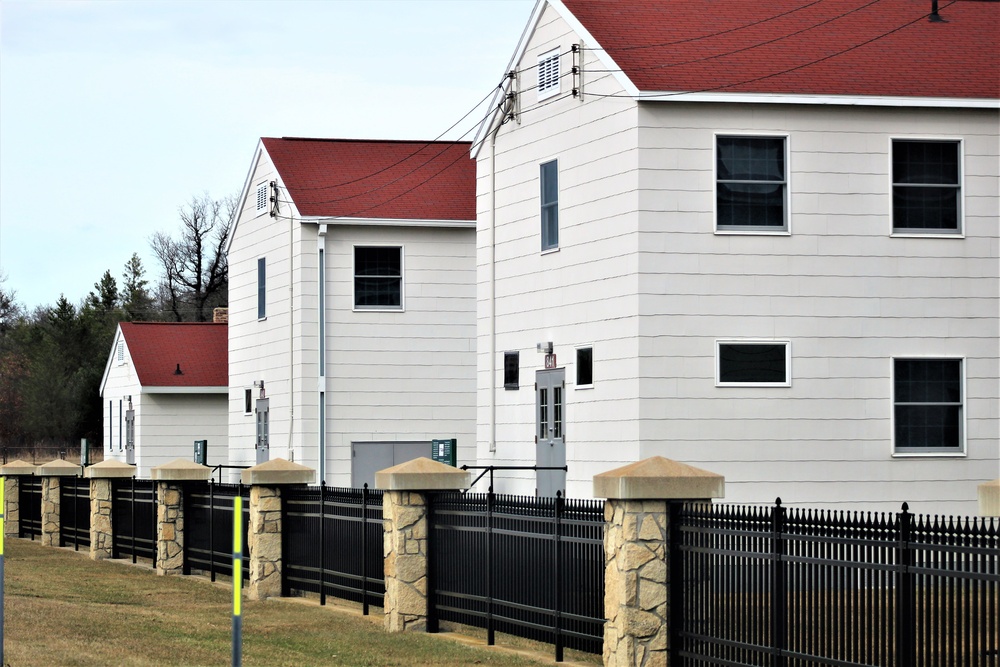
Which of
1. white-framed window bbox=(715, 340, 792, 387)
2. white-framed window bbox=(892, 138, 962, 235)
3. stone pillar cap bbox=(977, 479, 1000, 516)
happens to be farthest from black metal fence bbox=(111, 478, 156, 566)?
stone pillar cap bbox=(977, 479, 1000, 516)

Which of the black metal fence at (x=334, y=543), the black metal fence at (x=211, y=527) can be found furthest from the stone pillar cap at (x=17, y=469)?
the black metal fence at (x=334, y=543)

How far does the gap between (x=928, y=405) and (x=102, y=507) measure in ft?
46.9

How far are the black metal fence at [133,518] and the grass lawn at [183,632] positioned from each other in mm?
3802

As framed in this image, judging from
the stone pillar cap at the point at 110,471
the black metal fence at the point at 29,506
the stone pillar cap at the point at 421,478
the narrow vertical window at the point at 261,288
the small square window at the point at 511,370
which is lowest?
the black metal fence at the point at 29,506

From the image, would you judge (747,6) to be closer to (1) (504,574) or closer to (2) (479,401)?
(2) (479,401)

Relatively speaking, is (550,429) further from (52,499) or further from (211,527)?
(52,499)

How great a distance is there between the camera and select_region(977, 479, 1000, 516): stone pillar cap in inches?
414

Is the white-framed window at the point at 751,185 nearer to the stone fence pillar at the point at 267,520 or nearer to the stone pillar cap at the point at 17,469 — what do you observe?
the stone fence pillar at the point at 267,520

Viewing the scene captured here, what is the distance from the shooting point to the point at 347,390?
31.1m

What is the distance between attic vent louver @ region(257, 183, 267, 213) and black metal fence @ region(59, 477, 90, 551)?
758 cm

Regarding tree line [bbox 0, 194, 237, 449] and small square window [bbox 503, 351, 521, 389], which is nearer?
small square window [bbox 503, 351, 521, 389]

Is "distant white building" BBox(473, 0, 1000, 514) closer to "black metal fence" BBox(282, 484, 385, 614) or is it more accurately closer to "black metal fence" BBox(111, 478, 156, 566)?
"black metal fence" BBox(282, 484, 385, 614)

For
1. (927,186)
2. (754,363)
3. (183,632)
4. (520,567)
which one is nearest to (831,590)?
(520,567)

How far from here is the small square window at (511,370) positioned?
24047mm
